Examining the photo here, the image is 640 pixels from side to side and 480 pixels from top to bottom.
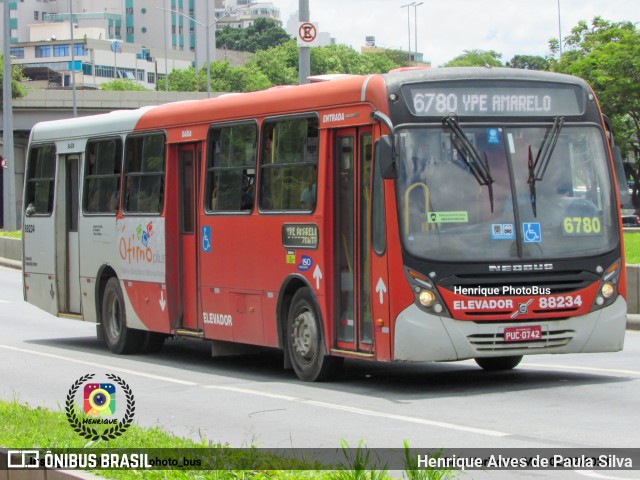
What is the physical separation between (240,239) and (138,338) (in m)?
3.59

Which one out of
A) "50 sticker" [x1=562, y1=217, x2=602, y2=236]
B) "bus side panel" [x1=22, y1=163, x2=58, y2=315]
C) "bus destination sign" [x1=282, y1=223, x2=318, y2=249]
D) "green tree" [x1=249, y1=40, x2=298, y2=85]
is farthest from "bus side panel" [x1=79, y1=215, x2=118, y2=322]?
"green tree" [x1=249, y1=40, x2=298, y2=85]

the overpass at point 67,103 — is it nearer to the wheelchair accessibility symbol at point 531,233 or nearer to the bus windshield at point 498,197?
the bus windshield at point 498,197

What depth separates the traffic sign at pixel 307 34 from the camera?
2261 centimetres

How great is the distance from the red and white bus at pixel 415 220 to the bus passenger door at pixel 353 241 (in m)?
0.02

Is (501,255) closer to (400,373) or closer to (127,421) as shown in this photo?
(400,373)

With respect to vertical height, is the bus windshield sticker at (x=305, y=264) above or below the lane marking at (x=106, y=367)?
above

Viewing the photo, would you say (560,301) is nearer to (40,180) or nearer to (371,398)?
(371,398)

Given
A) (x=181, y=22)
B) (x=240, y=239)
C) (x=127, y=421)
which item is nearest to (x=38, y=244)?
(x=240, y=239)

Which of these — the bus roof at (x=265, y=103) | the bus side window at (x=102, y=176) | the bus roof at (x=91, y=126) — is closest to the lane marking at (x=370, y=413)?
the bus roof at (x=265, y=103)

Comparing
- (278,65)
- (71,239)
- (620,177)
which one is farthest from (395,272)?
(278,65)

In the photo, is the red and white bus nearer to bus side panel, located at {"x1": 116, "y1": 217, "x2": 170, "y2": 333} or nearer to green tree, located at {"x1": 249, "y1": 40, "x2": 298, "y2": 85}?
bus side panel, located at {"x1": 116, "y1": 217, "x2": 170, "y2": 333}

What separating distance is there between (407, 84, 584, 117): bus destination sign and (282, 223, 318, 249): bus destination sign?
68.1 inches

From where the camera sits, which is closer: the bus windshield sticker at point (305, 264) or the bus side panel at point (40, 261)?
the bus windshield sticker at point (305, 264)

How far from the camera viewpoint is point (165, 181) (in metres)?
16.3
